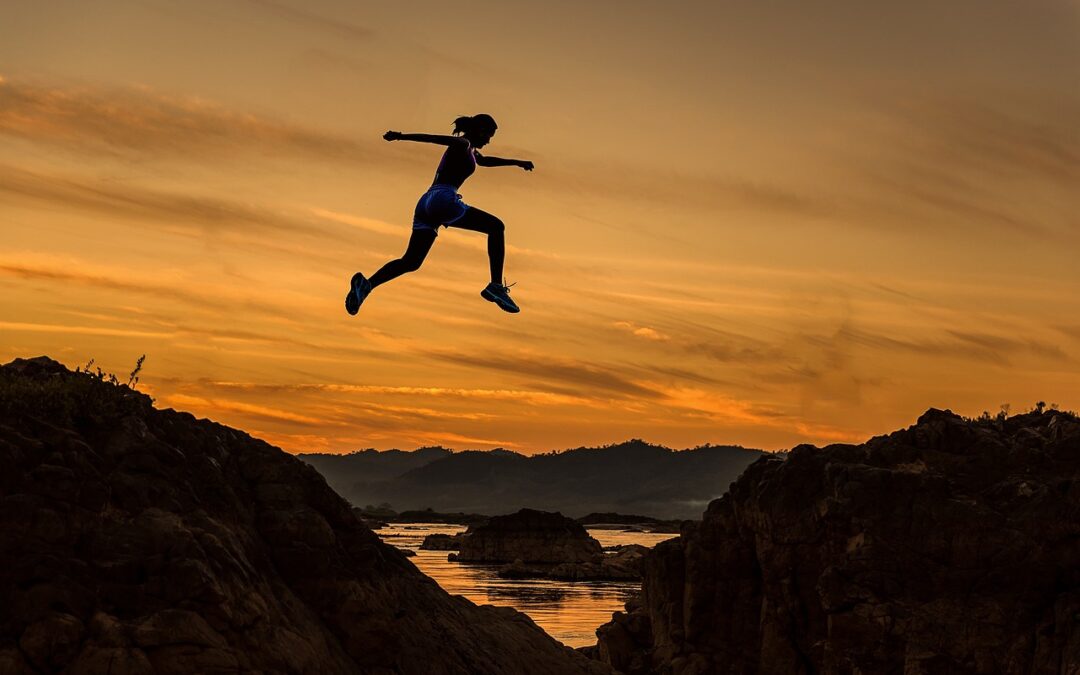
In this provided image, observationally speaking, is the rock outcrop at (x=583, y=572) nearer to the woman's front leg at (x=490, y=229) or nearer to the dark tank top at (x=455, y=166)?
the woman's front leg at (x=490, y=229)

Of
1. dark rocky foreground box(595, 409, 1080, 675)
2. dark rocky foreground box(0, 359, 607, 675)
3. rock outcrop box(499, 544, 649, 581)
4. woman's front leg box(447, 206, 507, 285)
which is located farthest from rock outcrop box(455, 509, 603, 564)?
woman's front leg box(447, 206, 507, 285)

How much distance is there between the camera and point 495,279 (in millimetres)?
20688

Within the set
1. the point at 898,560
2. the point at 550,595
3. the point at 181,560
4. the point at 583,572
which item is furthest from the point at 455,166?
the point at 583,572

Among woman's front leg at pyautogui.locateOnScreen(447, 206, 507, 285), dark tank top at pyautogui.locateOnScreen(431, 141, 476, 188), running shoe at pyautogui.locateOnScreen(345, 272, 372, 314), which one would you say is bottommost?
running shoe at pyautogui.locateOnScreen(345, 272, 372, 314)

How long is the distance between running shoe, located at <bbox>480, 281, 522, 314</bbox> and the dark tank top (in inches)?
72.8

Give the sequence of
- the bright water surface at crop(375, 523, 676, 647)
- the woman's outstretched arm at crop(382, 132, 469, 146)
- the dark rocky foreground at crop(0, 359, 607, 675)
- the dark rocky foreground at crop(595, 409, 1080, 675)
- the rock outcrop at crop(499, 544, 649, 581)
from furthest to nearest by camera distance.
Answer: the rock outcrop at crop(499, 544, 649, 581), the bright water surface at crop(375, 523, 676, 647), the dark rocky foreground at crop(595, 409, 1080, 675), the woman's outstretched arm at crop(382, 132, 469, 146), the dark rocky foreground at crop(0, 359, 607, 675)

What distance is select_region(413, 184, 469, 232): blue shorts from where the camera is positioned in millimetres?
19469

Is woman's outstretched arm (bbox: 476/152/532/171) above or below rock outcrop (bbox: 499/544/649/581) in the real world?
above

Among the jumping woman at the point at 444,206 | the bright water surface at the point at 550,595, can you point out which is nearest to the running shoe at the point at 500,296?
the jumping woman at the point at 444,206

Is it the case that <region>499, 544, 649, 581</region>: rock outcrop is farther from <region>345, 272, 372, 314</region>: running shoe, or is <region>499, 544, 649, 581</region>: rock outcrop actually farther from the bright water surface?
<region>345, 272, 372, 314</region>: running shoe

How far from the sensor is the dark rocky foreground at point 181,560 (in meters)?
16.2

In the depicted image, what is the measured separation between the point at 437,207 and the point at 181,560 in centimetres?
654

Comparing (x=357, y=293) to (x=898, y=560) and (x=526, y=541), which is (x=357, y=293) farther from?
(x=526, y=541)

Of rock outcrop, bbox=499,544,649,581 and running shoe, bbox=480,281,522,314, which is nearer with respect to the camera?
running shoe, bbox=480,281,522,314
